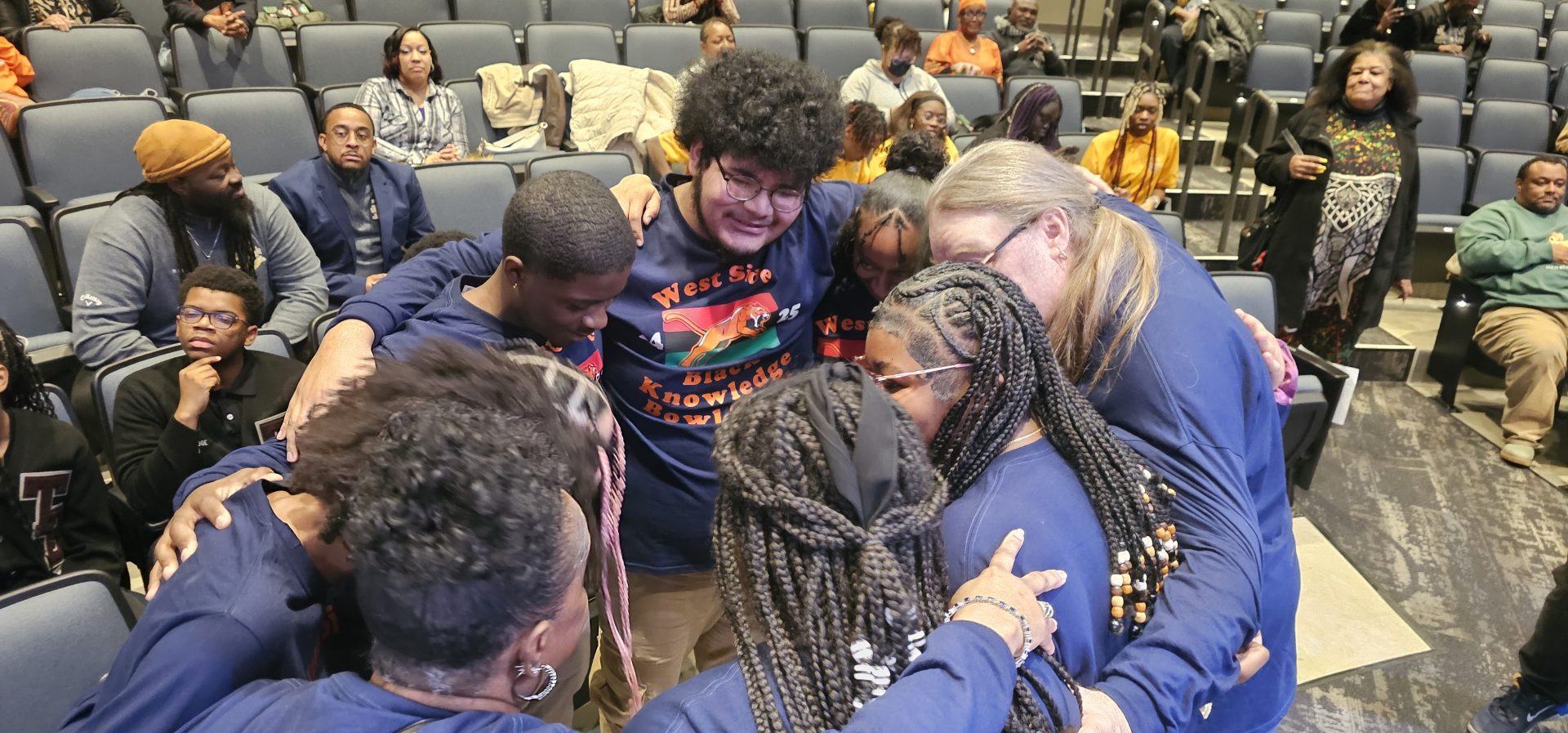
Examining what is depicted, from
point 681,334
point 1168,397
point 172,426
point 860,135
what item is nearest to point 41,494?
point 172,426

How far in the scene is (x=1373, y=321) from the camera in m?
3.99

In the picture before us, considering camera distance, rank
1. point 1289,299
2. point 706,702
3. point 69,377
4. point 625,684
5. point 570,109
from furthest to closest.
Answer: point 570,109
point 1289,299
point 69,377
point 625,684
point 706,702

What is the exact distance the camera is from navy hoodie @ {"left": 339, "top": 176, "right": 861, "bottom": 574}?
5.23 feet

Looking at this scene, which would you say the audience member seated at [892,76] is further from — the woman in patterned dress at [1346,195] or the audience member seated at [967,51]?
the woman in patterned dress at [1346,195]

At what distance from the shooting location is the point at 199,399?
2.14 metres

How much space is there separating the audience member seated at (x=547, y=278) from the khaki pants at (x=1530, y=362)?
4206 millimetres

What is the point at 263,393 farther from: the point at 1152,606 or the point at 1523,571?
the point at 1523,571

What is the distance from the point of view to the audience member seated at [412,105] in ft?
13.3

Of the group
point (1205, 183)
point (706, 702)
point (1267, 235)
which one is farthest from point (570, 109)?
point (706, 702)

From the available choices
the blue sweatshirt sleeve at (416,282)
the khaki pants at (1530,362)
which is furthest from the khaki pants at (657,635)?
the khaki pants at (1530,362)

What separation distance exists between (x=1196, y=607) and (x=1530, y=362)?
3.91 m

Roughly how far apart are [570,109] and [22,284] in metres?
2.48

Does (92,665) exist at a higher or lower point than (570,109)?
lower

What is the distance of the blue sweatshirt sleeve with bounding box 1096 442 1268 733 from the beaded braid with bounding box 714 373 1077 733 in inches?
6.1
